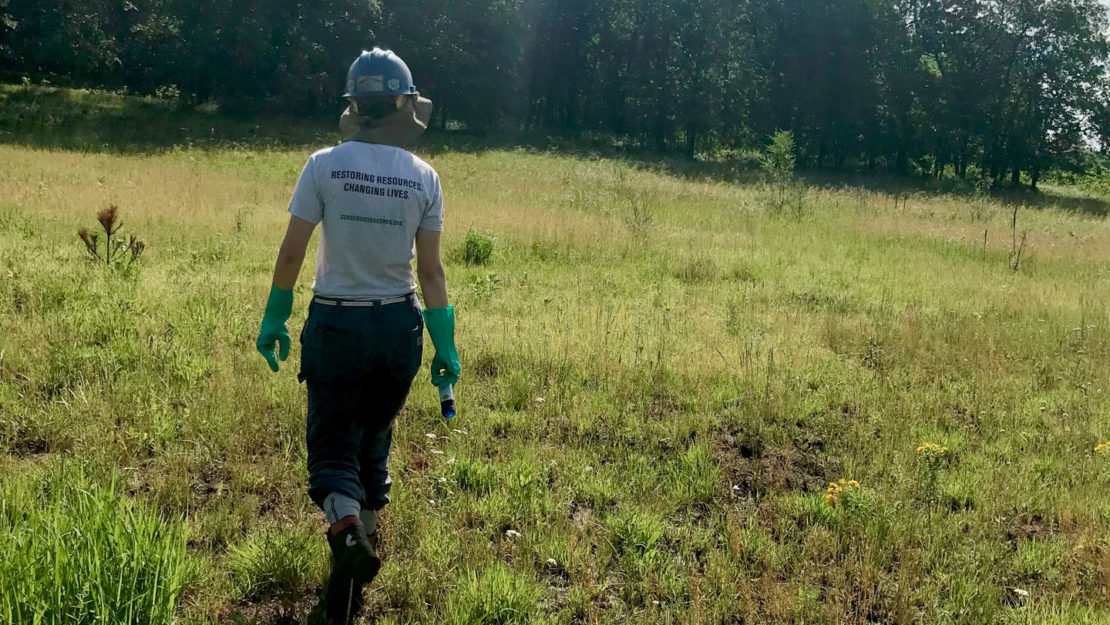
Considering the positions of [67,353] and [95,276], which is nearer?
[67,353]

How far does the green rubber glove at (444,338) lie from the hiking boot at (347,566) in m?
0.69

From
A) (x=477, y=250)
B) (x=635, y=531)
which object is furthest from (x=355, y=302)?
(x=477, y=250)

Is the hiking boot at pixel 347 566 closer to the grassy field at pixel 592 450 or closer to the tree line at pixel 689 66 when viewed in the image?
the grassy field at pixel 592 450

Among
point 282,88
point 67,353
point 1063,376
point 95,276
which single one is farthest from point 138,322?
point 282,88

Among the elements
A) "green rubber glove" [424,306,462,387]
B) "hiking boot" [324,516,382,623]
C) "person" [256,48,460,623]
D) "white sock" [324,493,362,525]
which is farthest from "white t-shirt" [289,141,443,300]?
"hiking boot" [324,516,382,623]

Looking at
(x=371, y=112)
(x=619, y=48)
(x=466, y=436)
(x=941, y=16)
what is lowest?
(x=466, y=436)

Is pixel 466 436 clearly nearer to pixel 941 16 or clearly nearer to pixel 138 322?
pixel 138 322

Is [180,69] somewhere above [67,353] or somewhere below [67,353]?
above

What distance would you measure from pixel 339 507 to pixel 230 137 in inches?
1153

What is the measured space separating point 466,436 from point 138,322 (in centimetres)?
329

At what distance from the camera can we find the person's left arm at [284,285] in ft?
9.45

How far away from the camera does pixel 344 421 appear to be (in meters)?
2.98

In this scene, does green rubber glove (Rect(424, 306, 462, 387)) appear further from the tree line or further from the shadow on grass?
the tree line

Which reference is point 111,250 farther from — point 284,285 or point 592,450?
point 284,285
